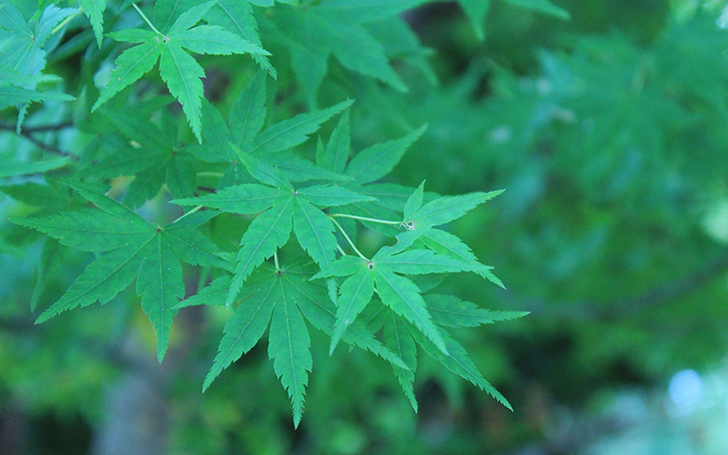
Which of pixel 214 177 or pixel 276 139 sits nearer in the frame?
pixel 276 139

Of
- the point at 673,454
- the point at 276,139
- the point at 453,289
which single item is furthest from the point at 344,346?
the point at 673,454

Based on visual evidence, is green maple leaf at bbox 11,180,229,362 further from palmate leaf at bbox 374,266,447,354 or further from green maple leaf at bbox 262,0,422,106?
green maple leaf at bbox 262,0,422,106

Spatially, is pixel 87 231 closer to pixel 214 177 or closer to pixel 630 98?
pixel 214 177

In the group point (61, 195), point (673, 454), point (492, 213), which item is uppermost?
point (61, 195)

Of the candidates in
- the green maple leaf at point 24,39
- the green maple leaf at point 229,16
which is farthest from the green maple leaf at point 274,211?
the green maple leaf at point 24,39

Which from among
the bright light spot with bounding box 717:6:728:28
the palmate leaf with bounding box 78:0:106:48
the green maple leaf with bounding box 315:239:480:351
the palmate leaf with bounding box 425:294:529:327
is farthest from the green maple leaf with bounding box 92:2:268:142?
the bright light spot with bounding box 717:6:728:28

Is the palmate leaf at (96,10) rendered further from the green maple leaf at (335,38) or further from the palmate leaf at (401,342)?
the palmate leaf at (401,342)
